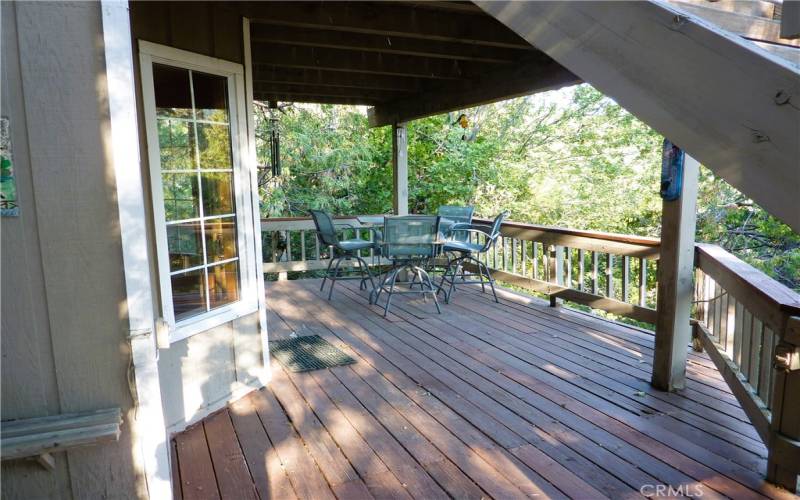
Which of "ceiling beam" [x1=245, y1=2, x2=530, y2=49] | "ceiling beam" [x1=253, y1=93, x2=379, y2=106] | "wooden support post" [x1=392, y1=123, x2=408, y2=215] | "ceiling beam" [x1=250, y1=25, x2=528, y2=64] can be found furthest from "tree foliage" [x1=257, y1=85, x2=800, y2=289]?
"ceiling beam" [x1=245, y1=2, x2=530, y2=49]

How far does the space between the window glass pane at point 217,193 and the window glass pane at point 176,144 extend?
0.41 feet

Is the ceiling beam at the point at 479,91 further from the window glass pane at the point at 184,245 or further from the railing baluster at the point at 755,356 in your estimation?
the window glass pane at the point at 184,245

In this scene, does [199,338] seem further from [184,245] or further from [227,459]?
[227,459]

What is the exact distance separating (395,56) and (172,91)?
2592mm

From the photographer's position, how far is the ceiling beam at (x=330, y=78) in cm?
507

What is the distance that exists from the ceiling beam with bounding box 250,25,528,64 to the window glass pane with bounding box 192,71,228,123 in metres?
1.21

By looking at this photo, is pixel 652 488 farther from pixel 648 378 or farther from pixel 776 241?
pixel 776 241

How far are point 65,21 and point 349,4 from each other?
8.13 feet

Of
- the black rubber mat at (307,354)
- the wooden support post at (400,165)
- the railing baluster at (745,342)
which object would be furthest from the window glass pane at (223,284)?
the wooden support post at (400,165)

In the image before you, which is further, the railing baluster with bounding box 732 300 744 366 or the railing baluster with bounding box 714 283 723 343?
the railing baluster with bounding box 714 283 723 343

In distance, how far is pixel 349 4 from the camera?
3424 millimetres

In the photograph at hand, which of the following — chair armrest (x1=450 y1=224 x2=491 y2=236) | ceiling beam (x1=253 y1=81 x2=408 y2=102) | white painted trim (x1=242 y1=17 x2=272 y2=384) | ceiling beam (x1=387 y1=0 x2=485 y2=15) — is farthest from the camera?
ceiling beam (x1=253 y1=81 x2=408 y2=102)

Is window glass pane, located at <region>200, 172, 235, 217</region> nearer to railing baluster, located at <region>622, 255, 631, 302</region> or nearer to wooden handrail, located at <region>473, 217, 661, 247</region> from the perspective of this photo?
wooden handrail, located at <region>473, 217, 661, 247</region>

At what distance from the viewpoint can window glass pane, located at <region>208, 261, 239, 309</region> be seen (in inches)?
108
